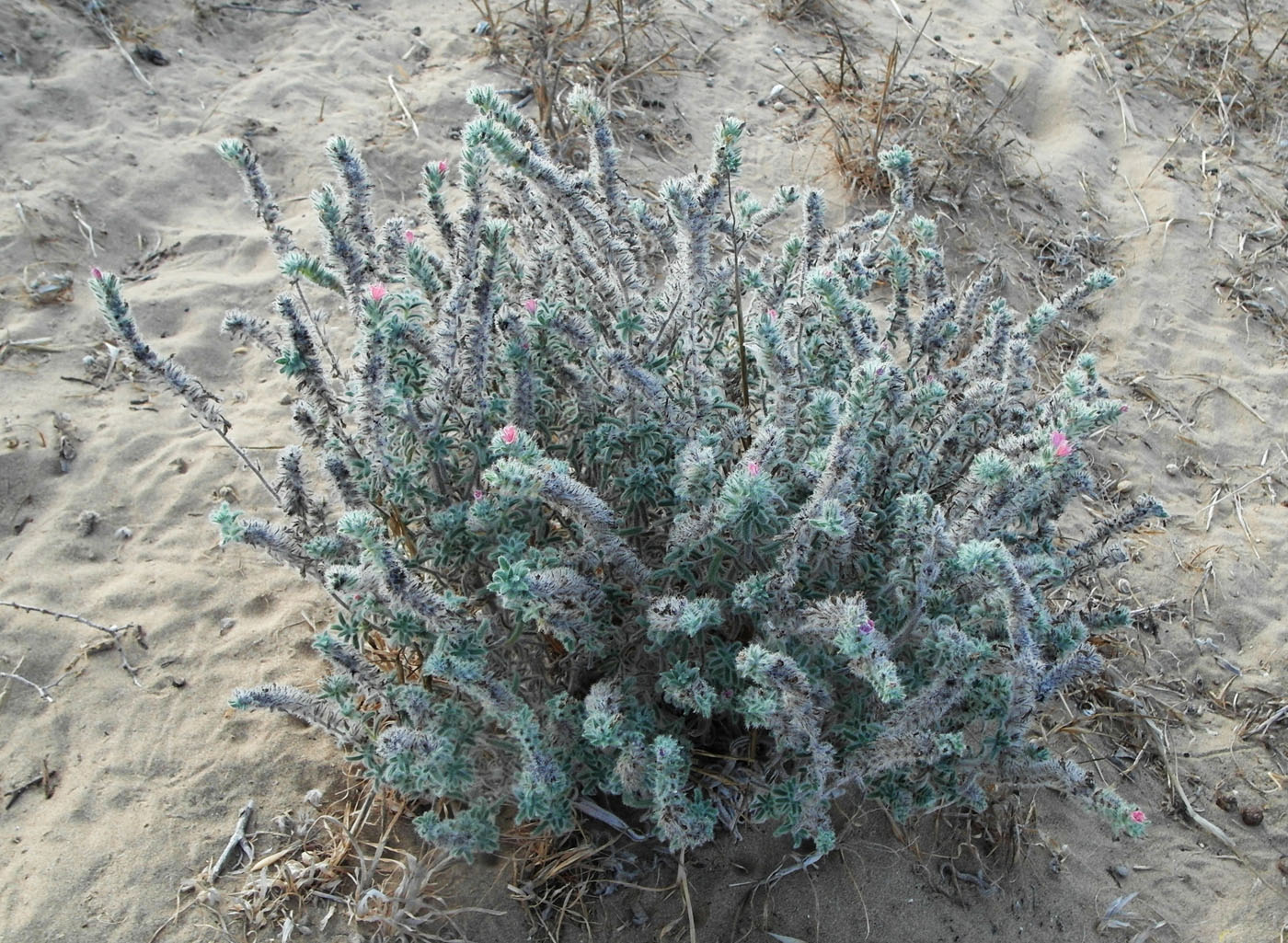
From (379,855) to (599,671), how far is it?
0.65 m

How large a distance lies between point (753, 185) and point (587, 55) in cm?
111

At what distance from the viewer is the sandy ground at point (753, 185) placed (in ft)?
7.69

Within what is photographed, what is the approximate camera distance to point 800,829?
2.04m

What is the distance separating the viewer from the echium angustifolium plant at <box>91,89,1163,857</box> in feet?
6.05

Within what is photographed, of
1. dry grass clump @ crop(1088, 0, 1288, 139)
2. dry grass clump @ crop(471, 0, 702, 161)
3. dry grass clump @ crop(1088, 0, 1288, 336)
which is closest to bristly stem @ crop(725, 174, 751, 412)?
dry grass clump @ crop(471, 0, 702, 161)

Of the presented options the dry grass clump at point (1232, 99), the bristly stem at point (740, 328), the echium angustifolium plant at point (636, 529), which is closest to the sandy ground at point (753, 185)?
the dry grass clump at point (1232, 99)

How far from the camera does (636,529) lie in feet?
6.76

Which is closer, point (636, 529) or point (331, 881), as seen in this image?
point (636, 529)

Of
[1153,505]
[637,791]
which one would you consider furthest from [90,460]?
[1153,505]

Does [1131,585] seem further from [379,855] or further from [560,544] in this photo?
[379,855]

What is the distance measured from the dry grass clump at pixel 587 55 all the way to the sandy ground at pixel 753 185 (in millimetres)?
44

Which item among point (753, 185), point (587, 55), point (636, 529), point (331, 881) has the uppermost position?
point (636, 529)

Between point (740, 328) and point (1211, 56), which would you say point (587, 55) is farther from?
point (1211, 56)

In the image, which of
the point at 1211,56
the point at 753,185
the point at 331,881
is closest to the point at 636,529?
the point at 331,881
